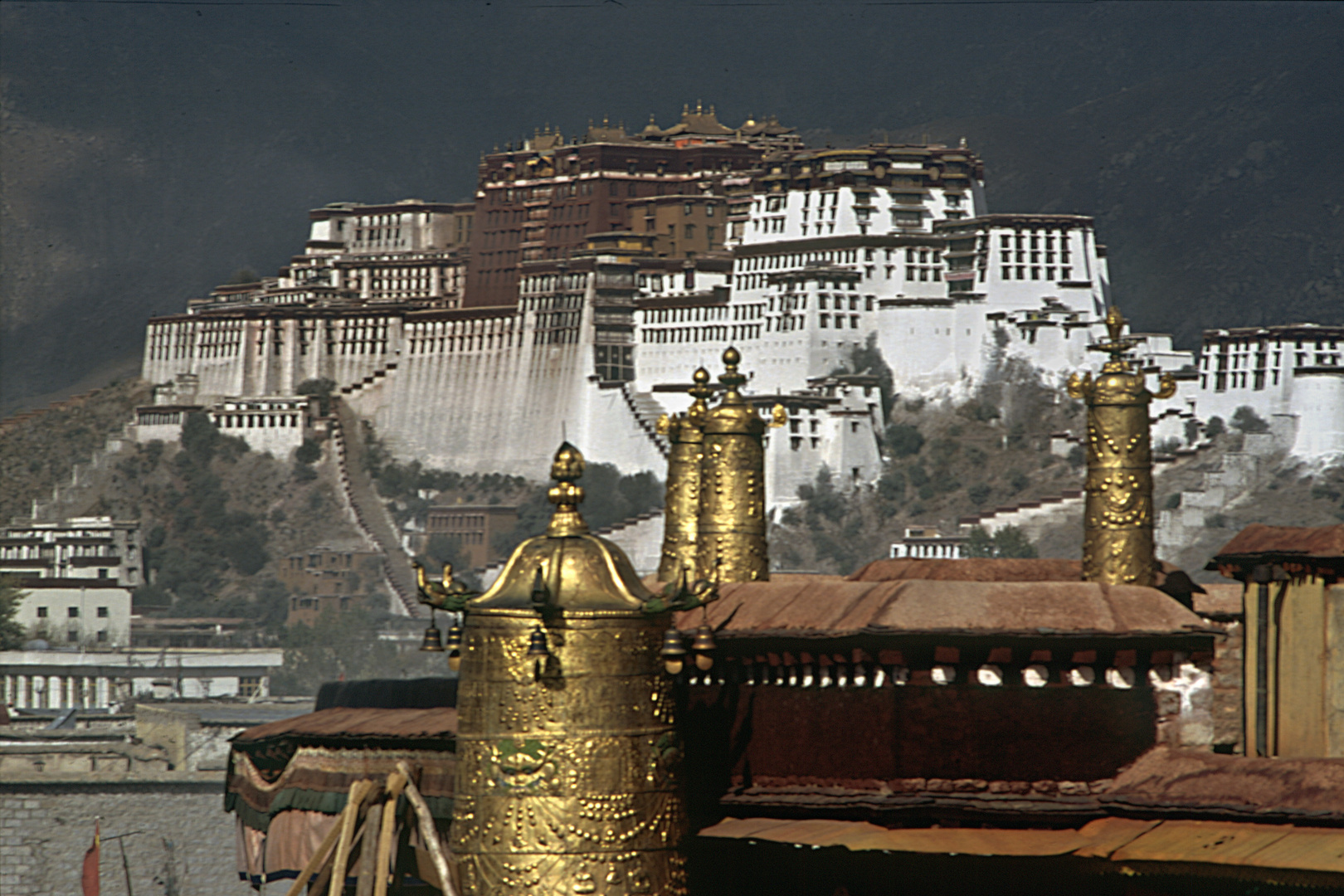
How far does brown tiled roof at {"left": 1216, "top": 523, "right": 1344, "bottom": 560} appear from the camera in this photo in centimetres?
920

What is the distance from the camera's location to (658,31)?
3962 inches

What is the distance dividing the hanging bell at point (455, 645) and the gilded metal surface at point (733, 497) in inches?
121

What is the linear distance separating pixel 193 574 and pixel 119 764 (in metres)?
50.5

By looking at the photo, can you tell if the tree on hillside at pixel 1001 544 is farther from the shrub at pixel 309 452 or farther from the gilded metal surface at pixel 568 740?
the gilded metal surface at pixel 568 740

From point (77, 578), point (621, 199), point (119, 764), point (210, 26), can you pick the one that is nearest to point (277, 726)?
point (119, 764)

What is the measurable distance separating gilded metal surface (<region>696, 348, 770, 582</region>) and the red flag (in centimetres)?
1842

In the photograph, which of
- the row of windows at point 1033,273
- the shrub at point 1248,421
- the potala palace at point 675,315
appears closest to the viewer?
the shrub at point 1248,421

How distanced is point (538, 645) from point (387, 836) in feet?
Result: 3.17

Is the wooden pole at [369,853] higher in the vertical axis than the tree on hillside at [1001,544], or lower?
lower

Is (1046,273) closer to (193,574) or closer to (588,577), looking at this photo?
(193,574)

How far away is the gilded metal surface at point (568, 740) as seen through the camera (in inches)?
347

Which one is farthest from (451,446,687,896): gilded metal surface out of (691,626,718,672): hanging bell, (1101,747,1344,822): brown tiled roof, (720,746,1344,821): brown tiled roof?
(1101,747,1344,822): brown tiled roof

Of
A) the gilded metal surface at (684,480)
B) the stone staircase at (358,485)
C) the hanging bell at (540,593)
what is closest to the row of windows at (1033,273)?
the stone staircase at (358,485)

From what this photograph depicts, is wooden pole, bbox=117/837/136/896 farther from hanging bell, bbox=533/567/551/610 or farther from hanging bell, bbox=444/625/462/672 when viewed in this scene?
hanging bell, bbox=533/567/551/610
